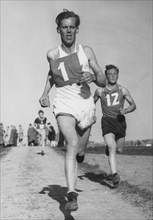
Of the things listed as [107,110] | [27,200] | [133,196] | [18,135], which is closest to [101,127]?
[107,110]

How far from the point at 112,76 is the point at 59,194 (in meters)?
2.35

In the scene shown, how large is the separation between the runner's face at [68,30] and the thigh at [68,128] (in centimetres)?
83

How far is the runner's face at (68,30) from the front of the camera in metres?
4.55

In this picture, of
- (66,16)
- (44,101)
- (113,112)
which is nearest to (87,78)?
(44,101)

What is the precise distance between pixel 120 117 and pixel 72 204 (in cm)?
386

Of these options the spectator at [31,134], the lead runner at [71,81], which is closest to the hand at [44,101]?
the lead runner at [71,81]

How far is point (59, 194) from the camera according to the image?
752 cm

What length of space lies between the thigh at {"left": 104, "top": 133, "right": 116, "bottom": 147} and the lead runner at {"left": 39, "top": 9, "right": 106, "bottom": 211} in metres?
3.20

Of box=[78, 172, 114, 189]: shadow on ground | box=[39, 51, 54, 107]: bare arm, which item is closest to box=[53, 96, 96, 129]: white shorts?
box=[39, 51, 54, 107]: bare arm

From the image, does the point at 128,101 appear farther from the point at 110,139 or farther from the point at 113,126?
the point at 110,139

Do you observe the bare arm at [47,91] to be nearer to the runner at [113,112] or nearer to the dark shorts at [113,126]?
the runner at [113,112]

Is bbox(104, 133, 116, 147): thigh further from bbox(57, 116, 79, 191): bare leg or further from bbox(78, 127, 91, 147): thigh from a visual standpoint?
bbox(57, 116, 79, 191): bare leg

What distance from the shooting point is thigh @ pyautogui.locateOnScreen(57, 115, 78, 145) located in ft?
15.2

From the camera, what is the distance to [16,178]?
940 cm
